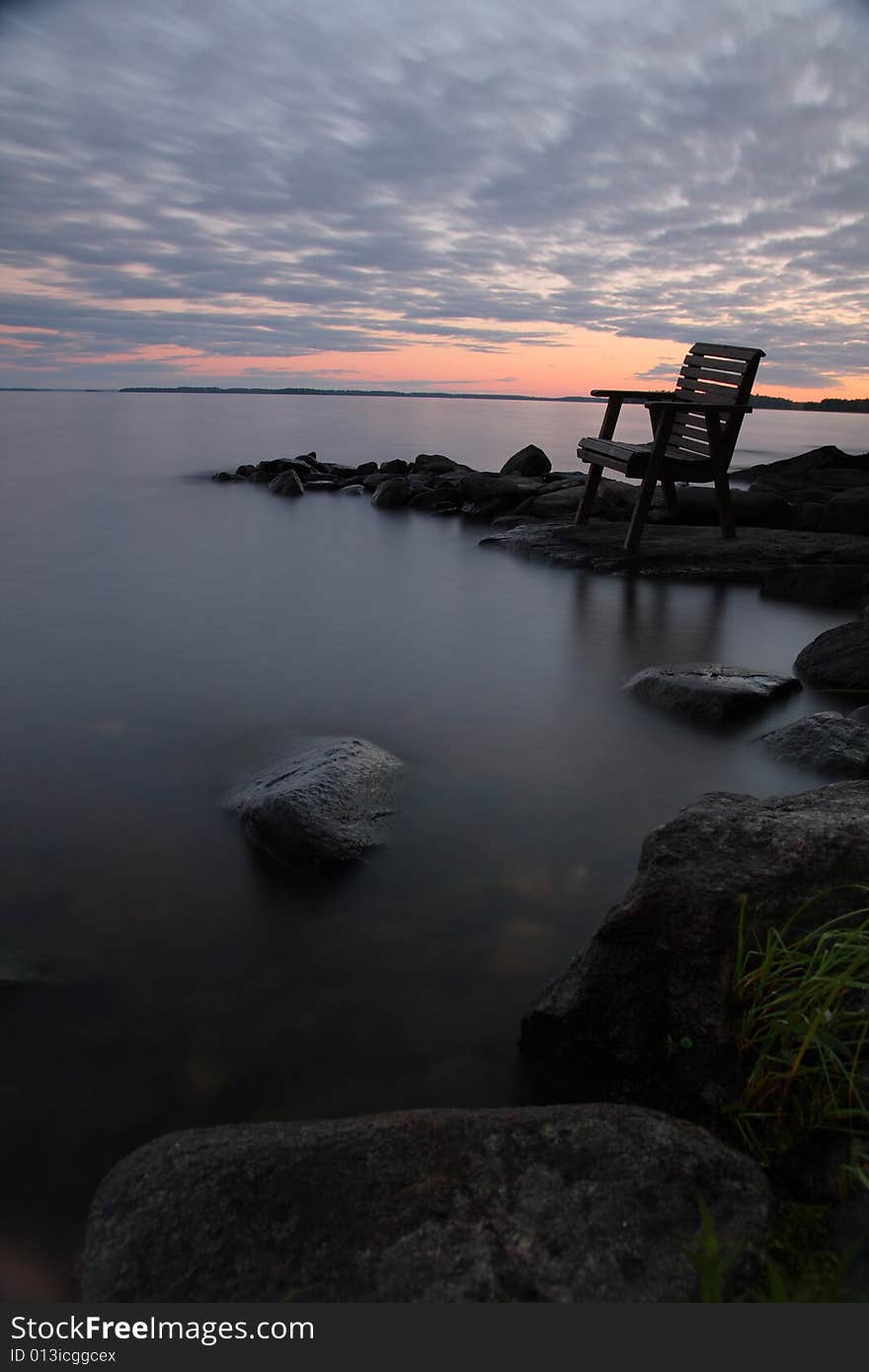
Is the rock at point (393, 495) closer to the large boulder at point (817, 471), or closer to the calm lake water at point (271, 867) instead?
the calm lake water at point (271, 867)

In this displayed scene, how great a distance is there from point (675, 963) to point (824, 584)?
6.23 metres

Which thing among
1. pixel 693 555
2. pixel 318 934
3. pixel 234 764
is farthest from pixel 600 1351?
→ pixel 693 555

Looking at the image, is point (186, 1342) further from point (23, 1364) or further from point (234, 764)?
point (234, 764)

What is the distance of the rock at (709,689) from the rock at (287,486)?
1117 centimetres

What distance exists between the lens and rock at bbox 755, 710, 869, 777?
409 centimetres

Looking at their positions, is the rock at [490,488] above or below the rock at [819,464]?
below

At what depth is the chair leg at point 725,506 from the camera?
911 cm

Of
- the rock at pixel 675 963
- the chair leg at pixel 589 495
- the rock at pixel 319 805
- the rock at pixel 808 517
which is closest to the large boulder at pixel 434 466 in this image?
the chair leg at pixel 589 495

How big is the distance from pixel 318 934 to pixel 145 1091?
78cm

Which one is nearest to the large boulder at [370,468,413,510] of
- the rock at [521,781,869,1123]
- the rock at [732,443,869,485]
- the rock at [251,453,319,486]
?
the rock at [251,453,319,486]

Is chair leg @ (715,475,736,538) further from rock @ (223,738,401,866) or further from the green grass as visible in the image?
the green grass

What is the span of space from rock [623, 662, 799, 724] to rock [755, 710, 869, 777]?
15.3 inches

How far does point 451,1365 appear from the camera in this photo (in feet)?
4.30

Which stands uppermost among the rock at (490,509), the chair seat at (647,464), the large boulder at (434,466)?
the chair seat at (647,464)
